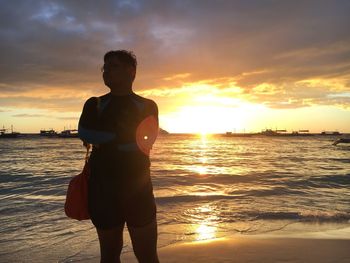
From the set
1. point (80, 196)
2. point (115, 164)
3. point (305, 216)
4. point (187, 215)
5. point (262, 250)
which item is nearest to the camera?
point (115, 164)

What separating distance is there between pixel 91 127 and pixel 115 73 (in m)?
0.43

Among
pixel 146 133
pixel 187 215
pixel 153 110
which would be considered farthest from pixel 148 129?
pixel 187 215

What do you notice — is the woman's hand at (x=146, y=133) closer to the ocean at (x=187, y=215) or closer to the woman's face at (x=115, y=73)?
the woman's face at (x=115, y=73)

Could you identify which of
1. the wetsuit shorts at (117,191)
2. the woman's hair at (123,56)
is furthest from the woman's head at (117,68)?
the wetsuit shorts at (117,191)

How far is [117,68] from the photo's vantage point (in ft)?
8.80

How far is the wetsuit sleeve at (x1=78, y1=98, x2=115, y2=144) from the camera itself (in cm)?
253

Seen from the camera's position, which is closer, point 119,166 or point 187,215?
point 119,166

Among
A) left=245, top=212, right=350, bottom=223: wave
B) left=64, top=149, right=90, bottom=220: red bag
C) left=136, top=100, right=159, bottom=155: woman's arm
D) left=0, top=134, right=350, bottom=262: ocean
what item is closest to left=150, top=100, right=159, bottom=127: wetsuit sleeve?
left=136, top=100, right=159, bottom=155: woman's arm

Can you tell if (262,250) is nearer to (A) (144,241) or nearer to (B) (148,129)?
(A) (144,241)

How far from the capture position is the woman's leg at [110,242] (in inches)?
103

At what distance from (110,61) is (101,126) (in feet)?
1.66

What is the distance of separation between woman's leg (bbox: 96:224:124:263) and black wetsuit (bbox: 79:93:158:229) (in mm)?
54

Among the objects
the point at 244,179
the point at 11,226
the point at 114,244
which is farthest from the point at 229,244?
the point at 244,179

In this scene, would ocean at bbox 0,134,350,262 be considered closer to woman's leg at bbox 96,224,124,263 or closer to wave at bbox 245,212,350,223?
wave at bbox 245,212,350,223
